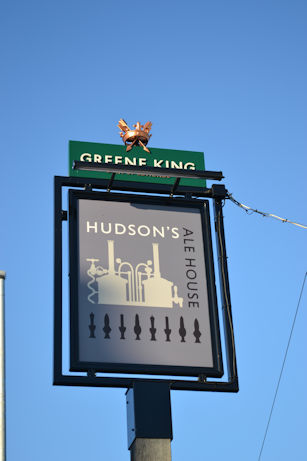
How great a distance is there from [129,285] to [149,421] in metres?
2.56

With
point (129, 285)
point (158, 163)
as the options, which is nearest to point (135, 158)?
point (158, 163)

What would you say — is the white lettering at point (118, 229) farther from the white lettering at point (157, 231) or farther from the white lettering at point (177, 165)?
the white lettering at point (177, 165)

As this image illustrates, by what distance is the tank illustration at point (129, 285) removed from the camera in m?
21.8

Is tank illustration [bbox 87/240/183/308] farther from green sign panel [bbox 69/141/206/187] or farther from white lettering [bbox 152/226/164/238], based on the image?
green sign panel [bbox 69/141/206/187]

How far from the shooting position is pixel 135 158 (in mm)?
23594

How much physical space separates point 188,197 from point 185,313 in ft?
8.46

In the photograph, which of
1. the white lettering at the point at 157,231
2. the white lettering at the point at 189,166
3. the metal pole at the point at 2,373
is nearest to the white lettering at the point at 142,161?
the white lettering at the point at 189,166

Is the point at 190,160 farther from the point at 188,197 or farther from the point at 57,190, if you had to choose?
the point at 57,190

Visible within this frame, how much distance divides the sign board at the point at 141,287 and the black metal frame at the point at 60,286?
17cm

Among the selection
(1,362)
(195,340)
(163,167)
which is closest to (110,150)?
(163,167)

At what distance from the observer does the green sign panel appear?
2320 centimetres

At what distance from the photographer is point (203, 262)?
22719mm

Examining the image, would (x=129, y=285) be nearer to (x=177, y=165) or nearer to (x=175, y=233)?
(x=175, y=233)

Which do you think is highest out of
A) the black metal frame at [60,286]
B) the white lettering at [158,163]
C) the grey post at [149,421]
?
the white lettering at [158,163]
